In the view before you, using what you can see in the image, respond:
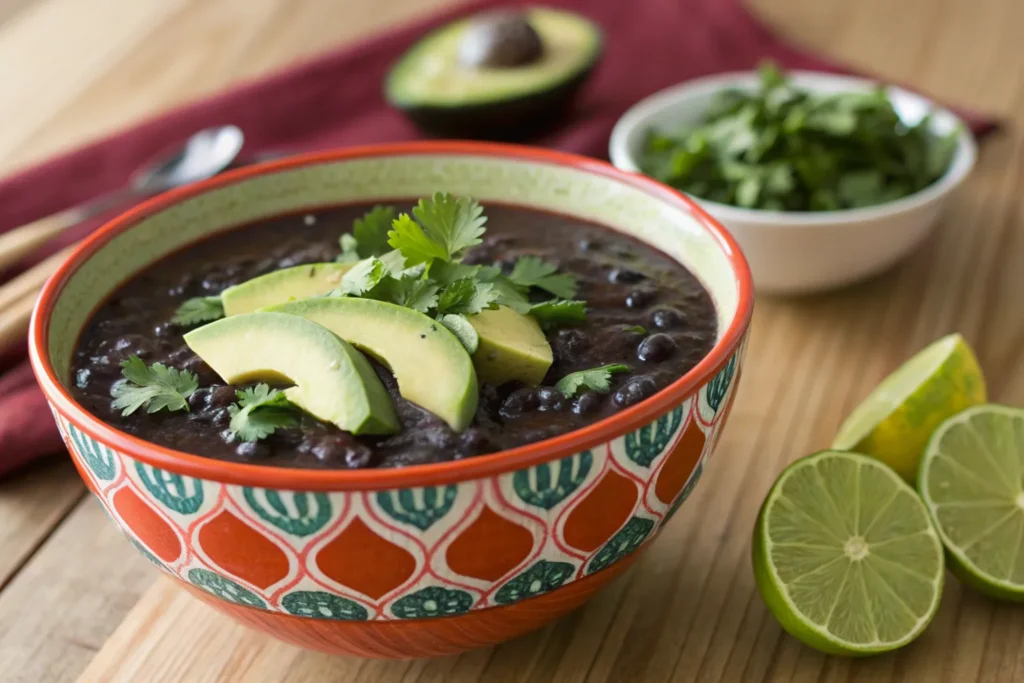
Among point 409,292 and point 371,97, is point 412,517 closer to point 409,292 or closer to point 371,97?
point 409,292

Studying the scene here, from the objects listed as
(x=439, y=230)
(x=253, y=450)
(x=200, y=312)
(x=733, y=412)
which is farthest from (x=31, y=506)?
(x=733, y=412)

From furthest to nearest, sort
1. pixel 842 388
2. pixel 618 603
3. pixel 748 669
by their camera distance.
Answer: pixel 842 388 < pixel 618 603 < pixel 748 669

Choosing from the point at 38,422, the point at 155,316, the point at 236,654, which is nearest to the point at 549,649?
the point at 236,654

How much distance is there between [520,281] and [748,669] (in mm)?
591

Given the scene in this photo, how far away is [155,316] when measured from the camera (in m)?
1.68

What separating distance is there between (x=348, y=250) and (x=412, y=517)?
601 mm

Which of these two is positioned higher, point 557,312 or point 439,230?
point 439,230

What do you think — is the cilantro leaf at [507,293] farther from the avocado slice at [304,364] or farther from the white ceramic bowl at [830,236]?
the white ceramic bowl at [830,236]

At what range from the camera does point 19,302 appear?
207 cm

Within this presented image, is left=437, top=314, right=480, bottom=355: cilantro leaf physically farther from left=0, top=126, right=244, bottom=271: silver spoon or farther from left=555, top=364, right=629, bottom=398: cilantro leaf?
left=0, top=126, right=244, bottom=271: silver spoon

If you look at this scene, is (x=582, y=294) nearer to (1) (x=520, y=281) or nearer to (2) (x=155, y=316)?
(1) (x=520, y=281)

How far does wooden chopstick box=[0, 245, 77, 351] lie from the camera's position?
6.60 feet

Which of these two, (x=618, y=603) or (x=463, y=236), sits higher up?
(x=463, y=236)

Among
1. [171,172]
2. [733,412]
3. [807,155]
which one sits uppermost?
[171,172]
